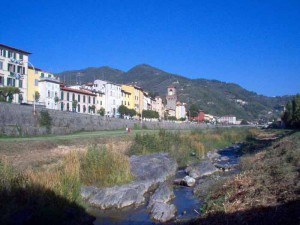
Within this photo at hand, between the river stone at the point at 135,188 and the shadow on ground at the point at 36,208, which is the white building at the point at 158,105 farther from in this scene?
the shadow on ground at the point at 36,208

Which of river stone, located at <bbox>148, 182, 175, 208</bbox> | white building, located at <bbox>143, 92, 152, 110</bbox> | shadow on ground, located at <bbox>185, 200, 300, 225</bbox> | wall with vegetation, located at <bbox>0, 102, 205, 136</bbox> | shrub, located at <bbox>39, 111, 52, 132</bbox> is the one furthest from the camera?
white building, located at <bbox>143, 92, 152, 110</bbox>

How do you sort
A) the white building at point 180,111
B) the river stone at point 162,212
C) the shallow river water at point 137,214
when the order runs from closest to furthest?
the shallow river water at point 137,214
the river stone at point 162,212
the white building at point 180,111

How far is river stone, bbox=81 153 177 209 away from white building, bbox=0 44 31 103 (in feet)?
171

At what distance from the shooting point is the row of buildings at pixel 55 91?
7488 centimetres

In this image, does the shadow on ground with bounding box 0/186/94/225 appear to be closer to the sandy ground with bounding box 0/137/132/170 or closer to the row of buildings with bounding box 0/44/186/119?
the sandy ground with bounding box 0/137/132/170

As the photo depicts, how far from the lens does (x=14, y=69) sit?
7625 centimetres

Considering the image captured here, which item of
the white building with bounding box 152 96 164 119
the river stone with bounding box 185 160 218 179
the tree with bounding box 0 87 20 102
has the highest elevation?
the white building with bounding box 152 96 164 119

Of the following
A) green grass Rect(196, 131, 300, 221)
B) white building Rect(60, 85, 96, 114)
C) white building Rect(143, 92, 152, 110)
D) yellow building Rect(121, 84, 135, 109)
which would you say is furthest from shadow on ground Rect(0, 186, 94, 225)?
white building Rect(143, 92, 152, 110)

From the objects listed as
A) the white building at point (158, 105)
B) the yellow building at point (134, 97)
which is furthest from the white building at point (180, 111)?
the yellow building at point (134, 97)

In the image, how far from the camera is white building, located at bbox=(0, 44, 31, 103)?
240 ft

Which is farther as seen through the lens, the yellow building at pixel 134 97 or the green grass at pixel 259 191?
the yellow building at pixel 134 97

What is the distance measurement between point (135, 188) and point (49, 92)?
70241mm

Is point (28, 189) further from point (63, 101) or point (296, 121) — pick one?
point (296, 121)

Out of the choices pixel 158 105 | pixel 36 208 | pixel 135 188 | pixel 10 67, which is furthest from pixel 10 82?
pixel 158 105
